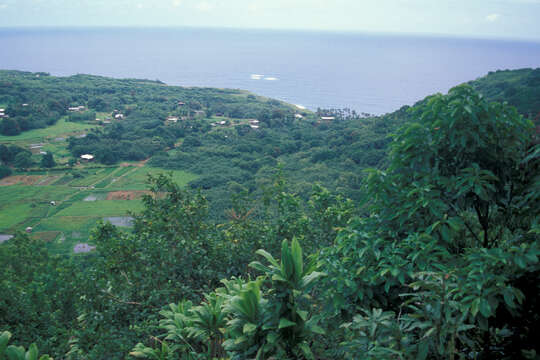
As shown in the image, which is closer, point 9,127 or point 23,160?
point 23,160

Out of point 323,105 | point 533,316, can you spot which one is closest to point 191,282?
point 533,316

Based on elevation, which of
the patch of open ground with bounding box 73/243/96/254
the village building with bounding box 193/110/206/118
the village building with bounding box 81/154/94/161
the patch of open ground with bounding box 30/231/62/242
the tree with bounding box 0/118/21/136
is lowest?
the patch of open ground with bounding box 30/231/62/242

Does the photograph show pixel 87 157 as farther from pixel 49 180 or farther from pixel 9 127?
pixel 9 127

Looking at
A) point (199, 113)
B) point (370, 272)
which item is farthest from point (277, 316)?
point (199, 113)

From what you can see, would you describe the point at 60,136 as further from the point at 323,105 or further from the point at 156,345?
the point at 156,345

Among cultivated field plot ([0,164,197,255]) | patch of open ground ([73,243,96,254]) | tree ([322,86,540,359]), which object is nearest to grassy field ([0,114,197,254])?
cultivated field plot ([0,164,197,255])

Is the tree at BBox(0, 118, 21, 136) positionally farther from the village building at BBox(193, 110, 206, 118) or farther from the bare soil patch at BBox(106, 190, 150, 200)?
the village building at BBox(193, 110, 206, 118)
